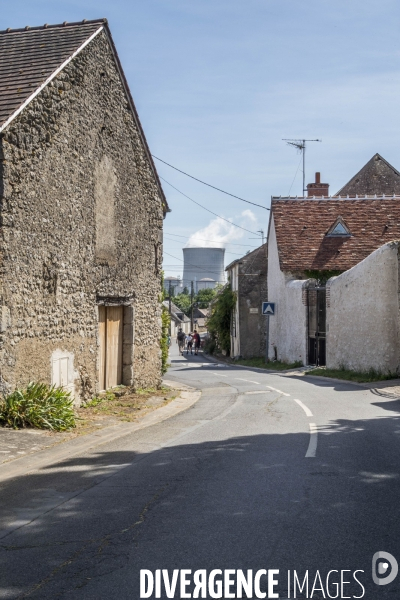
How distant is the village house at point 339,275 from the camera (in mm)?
21828

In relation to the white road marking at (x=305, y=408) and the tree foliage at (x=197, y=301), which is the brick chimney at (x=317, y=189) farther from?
the tree foliage at (x=197, y=301)

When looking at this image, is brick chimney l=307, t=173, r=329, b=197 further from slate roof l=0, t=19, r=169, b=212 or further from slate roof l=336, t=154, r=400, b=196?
slate roof l=0, t=19, r=169, b=212

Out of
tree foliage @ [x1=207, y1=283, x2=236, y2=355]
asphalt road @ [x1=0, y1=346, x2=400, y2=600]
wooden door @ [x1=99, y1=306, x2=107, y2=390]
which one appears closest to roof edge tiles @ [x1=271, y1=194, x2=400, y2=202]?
tree foliage @ [x1=207, y1=283, x2=236, y2=355]

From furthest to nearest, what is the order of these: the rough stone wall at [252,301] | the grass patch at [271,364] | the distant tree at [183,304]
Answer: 1. the distant tree at [183,304]
2. the rough stone wall at [252,301]
3. the grass patch at [271,364]

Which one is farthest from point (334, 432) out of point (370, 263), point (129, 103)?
point (370, 263)

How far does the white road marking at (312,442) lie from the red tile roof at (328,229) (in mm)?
21456

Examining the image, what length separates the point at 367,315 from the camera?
2277 centimetres

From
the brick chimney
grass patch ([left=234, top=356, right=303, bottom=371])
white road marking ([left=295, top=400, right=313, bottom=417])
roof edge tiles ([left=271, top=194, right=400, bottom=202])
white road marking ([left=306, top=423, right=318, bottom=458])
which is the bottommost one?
grass patch ([left=234, top=356, right=303, bottom=371])

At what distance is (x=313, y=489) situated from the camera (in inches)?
275

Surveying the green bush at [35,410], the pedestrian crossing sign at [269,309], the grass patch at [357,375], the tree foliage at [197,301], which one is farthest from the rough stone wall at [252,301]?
the tree foliage at [197,301]

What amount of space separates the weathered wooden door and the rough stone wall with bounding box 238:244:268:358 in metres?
23.1

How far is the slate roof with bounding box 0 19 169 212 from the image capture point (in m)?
12.4

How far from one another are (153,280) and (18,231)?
7.60 meters

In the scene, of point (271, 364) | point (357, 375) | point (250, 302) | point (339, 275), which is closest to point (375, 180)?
point (250, 302)
